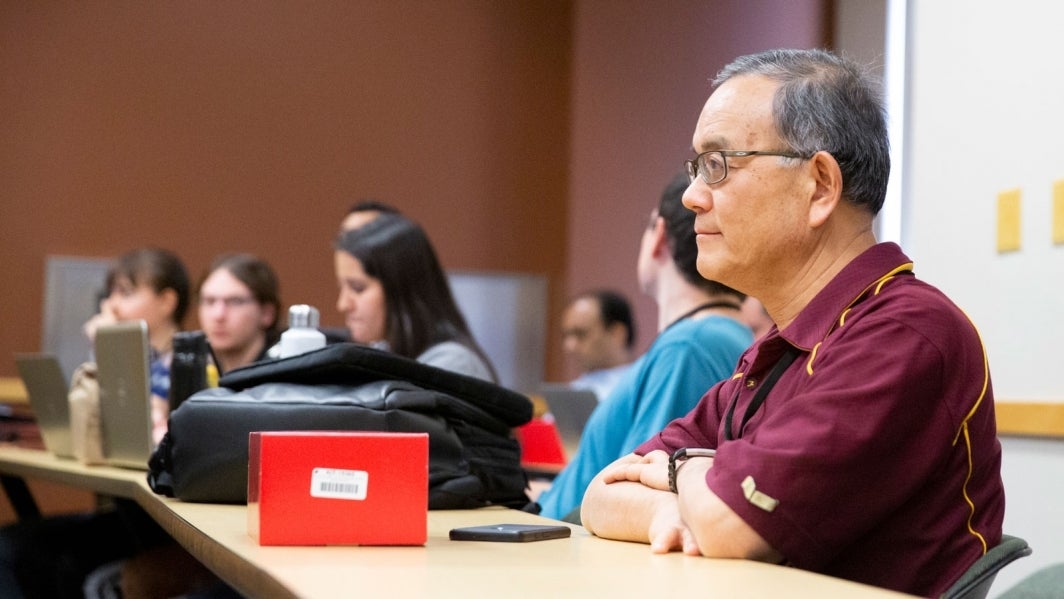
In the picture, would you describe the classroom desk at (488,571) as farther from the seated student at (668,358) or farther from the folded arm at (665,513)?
the seated student at (668,358)

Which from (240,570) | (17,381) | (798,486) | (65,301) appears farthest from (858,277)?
(65,301)

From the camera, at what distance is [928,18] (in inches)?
130

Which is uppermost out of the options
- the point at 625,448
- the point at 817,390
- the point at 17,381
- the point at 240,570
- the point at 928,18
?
the point at 928,18

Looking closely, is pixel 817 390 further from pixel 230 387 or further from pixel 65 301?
pixel 65 301

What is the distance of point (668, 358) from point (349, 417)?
721 mm

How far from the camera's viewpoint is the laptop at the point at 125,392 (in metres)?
2.46

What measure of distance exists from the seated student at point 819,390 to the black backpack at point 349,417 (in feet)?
1.13

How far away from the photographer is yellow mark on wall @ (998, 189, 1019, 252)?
2.90m

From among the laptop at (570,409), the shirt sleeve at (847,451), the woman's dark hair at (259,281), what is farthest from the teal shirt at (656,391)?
the woman's dark hair at (259,281)

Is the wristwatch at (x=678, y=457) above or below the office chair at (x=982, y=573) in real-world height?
above

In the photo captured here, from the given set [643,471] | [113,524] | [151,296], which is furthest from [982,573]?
[151,296]

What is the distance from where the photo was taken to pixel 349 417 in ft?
6.01

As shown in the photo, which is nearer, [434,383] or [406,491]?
[406,491]

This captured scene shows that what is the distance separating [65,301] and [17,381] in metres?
0.65
